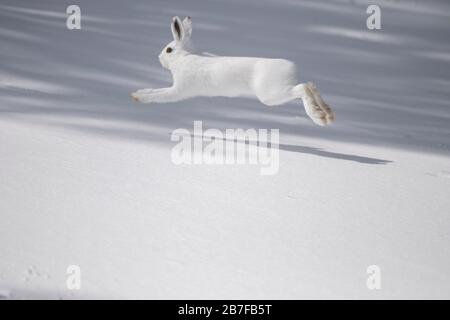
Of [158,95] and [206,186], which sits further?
[158,95]

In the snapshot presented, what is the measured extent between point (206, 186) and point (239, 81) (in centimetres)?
56

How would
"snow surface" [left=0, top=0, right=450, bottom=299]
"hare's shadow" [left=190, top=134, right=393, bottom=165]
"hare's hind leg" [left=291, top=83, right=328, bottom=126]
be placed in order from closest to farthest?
"snow surface" [left=0, top=0, right=450, bottom=299] → "hare's hind leg" [left=291, top=83, right=328, bottom=126] → "hare's shadow" [left=190, top=134, right=393, bottom=165]

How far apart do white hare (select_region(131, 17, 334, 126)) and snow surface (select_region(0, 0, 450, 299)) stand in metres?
0.18

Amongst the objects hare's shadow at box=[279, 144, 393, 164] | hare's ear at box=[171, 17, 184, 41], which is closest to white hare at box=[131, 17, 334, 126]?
Answer: hare's ear at box=[171, 17, 184, 41]

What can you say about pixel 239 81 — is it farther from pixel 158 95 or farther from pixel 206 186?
pixel 206 186

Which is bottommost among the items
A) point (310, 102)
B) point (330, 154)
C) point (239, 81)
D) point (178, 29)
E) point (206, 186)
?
point (206, 186)

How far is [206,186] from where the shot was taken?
2.25 metres

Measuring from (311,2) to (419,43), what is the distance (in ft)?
3.28

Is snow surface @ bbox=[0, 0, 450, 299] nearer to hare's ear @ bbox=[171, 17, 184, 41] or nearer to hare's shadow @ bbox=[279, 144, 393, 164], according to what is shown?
hare's shadow @ bbox=[279, 144, 393, 164]

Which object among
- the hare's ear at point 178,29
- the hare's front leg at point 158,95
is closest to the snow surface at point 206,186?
the hare's front leg at point 158,95

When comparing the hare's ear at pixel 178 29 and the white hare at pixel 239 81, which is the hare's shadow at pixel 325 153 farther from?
the hare's ear at pixel 178 29

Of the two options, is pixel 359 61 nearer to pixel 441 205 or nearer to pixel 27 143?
pixel 441 205

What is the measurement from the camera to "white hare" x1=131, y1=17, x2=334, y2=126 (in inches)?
101

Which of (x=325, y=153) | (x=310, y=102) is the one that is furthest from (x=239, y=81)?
(x=325, y=153)
